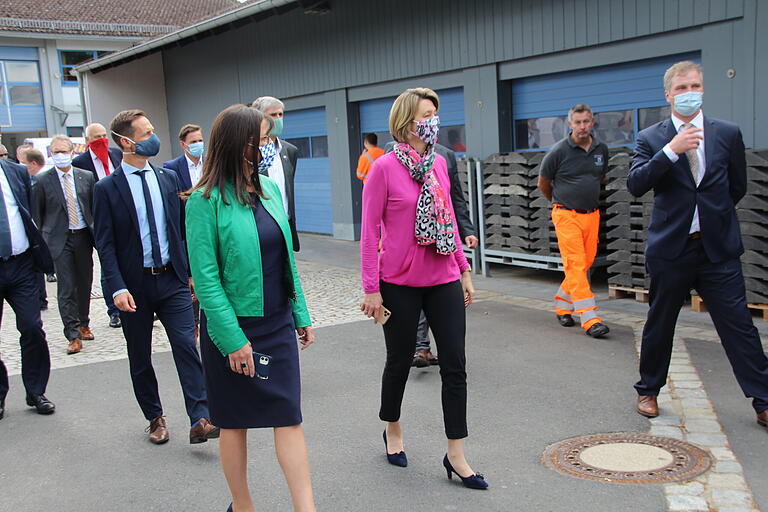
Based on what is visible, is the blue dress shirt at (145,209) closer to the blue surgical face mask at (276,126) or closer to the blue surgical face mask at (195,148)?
the blue surgical face mask at (276,126)

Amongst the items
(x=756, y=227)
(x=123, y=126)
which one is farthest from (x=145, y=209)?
(x=756, y=227)

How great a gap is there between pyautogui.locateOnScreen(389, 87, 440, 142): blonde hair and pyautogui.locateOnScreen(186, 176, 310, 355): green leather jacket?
1193 millimetres

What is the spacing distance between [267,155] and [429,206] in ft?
6.53

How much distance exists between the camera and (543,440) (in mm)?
4977

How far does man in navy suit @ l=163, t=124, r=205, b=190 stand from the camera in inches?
275

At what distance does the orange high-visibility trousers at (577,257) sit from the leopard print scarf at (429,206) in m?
3.60

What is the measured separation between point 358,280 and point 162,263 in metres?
6.67

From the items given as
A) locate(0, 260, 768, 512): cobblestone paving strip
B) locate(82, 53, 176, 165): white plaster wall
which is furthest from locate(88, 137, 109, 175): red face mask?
locate(82, 53, 176, 165): white plaster wall

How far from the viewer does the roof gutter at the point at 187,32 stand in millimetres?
15576

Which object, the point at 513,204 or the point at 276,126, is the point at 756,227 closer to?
the point at 513,204

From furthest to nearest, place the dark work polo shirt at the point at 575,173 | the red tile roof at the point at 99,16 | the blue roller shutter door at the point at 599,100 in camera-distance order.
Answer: the red tile roof at the point at 99,16 < the blue roller shutter door at the point at 599,100 < the dark work polo shirt at the point at 575,173

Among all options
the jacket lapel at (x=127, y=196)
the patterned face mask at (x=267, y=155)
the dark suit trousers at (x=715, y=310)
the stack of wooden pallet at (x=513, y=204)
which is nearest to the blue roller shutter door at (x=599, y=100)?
the stack of wooden pallet at (x=513, y=204)

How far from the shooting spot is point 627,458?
15.1 feet

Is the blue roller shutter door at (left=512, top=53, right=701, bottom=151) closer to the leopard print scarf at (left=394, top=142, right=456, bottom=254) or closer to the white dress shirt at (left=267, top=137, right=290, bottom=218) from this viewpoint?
the white dress shirt at (left=267, top=137, right=290, bottom=218)
